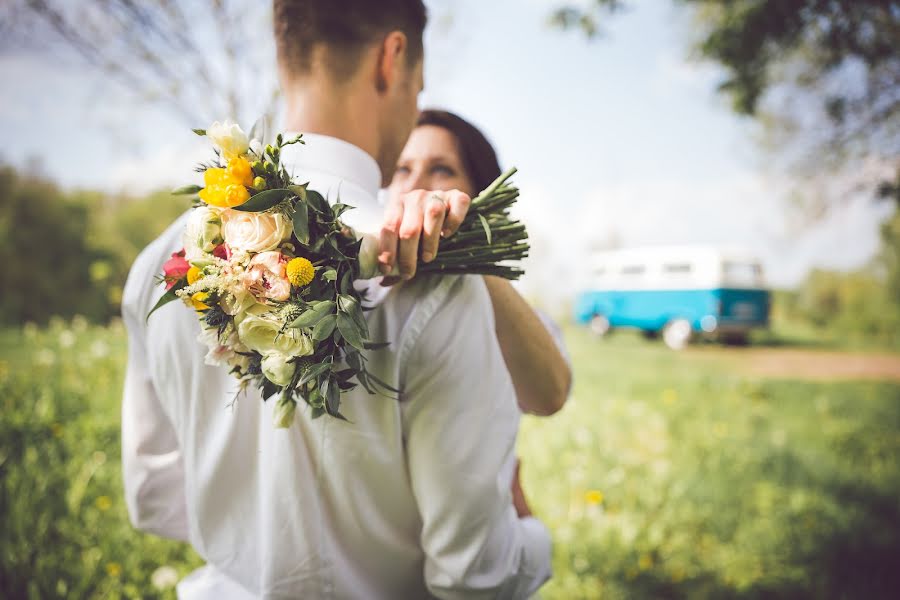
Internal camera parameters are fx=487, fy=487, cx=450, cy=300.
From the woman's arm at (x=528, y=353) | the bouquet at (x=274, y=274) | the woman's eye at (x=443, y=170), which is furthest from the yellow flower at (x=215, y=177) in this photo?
the woman's eye at (x=443, y=170)

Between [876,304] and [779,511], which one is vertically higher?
[876,304]

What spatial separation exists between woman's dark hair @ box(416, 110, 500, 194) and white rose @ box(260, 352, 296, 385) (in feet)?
4.84

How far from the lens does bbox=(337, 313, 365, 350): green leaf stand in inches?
30.9

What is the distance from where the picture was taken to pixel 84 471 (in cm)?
316

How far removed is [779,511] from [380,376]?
428 centimetres

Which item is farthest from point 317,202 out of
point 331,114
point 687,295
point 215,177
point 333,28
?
point 687,295

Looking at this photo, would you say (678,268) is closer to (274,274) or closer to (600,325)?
(600,325)

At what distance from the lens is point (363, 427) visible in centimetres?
104

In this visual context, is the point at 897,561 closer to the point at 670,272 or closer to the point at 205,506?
the point at 205,506

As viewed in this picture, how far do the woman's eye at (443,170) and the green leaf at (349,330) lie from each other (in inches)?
55.8

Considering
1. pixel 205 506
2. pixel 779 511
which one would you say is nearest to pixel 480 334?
pixel 205 506

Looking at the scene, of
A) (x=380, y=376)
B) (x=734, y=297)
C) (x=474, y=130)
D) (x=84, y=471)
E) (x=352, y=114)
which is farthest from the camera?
(x=734, y=297)

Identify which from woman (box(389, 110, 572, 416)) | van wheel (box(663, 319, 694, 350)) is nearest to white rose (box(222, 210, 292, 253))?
woman (box(389, 110, 572, 416))

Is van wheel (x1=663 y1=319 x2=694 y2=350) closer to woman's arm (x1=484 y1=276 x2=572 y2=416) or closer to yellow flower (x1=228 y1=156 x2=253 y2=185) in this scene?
woman's arm (x1=484 y1=276 x2=572 y2=416)
